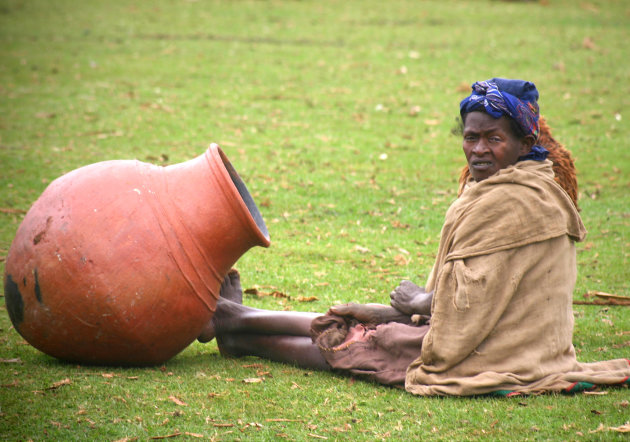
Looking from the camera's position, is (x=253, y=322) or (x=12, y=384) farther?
(x=253, y=322)

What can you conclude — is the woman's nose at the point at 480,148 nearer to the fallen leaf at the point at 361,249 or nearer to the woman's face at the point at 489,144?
the woman's face at the point at 489,144

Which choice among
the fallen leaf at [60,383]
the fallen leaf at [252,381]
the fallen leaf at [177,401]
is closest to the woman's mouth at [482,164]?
the fallen leaf at [252,381]

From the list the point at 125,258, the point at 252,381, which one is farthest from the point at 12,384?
the point at 252,381

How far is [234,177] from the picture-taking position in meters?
5.20

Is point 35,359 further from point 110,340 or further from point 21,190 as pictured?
point 21,190

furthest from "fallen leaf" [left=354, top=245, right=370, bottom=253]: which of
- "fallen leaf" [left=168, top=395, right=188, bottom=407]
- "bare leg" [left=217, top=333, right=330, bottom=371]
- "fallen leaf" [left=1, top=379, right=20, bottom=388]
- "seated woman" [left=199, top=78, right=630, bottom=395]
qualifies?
"fallen leaf" [left=1, top=379, right=20, bottom=388]

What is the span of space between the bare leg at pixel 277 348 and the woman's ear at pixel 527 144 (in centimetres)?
Answer: 187

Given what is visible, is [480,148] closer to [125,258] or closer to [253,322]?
[253,322]

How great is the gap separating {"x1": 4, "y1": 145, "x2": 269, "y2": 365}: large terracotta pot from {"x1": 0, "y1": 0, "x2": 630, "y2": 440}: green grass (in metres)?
0.26

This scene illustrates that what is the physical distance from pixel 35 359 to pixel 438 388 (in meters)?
2.68

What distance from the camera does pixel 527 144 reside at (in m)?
4.62

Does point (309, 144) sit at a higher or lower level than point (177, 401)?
higher

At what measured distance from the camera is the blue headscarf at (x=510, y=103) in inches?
175

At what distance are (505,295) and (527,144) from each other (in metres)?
0.97
